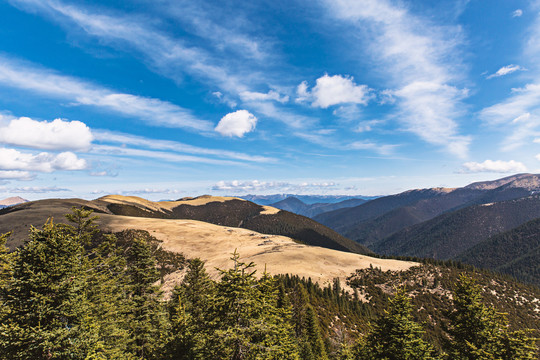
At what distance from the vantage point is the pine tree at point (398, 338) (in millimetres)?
16672

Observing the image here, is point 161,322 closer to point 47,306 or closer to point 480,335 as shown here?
point 47,306

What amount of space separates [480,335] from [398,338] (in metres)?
5.26

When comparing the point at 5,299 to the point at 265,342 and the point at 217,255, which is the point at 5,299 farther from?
the point at 217,255

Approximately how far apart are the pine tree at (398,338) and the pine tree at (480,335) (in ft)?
6.51

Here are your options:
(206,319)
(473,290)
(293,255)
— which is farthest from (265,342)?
(293,255)

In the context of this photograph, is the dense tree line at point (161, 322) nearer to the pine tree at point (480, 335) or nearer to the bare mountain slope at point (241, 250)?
the pine tree at point (480, 335)

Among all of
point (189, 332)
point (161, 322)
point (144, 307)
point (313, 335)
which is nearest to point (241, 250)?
point (313, 335)

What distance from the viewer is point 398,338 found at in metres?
→ 16.8

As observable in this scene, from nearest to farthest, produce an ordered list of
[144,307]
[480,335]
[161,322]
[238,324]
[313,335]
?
[238,324]
[480,335]
[144,307]
[161,322]
[313,335]

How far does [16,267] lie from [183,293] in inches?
875

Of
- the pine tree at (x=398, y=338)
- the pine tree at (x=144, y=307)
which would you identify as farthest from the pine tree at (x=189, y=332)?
the pine tree at (x=398, y=338)

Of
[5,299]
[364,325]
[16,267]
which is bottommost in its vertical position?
[364,325]

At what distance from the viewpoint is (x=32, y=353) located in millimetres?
12438

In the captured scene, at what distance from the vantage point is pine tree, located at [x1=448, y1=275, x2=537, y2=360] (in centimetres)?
1495
